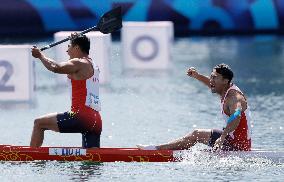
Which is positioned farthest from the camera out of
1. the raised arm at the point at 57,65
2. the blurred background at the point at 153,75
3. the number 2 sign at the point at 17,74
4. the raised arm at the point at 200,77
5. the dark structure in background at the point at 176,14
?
the dark structure in background at the point at 176,14

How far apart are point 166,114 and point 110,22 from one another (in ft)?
13.4

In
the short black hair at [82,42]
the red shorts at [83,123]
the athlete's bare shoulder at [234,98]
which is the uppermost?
the short black hair at [82,42]

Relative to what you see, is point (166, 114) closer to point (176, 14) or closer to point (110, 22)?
point (110, 22)

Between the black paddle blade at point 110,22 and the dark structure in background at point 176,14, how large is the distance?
19453 millimetres

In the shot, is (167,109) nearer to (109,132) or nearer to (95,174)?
(109,132)

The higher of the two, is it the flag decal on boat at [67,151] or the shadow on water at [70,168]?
the flag decal on boat at [67,151]

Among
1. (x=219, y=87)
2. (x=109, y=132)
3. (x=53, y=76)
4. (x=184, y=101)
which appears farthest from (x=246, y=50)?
(x=219, y=87)

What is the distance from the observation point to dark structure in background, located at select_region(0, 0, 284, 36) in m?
34.9

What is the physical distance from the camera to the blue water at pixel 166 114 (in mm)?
13648

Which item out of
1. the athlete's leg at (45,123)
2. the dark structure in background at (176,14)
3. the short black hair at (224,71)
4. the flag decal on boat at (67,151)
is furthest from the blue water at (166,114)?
the dark structure in background at (176,14)

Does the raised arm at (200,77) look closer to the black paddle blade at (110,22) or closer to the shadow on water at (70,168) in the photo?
the black paddle blade at (110,22)

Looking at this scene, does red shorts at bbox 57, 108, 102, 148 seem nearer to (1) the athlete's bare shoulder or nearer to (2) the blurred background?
(2) the blurred background

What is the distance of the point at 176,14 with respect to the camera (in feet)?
115

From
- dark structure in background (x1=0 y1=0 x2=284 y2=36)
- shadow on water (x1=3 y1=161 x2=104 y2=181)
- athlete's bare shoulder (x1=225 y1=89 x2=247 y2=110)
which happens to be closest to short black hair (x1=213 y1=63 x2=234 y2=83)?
athlete's bare shoulder (x1=225 y1=89 x2=247 y2=110)
